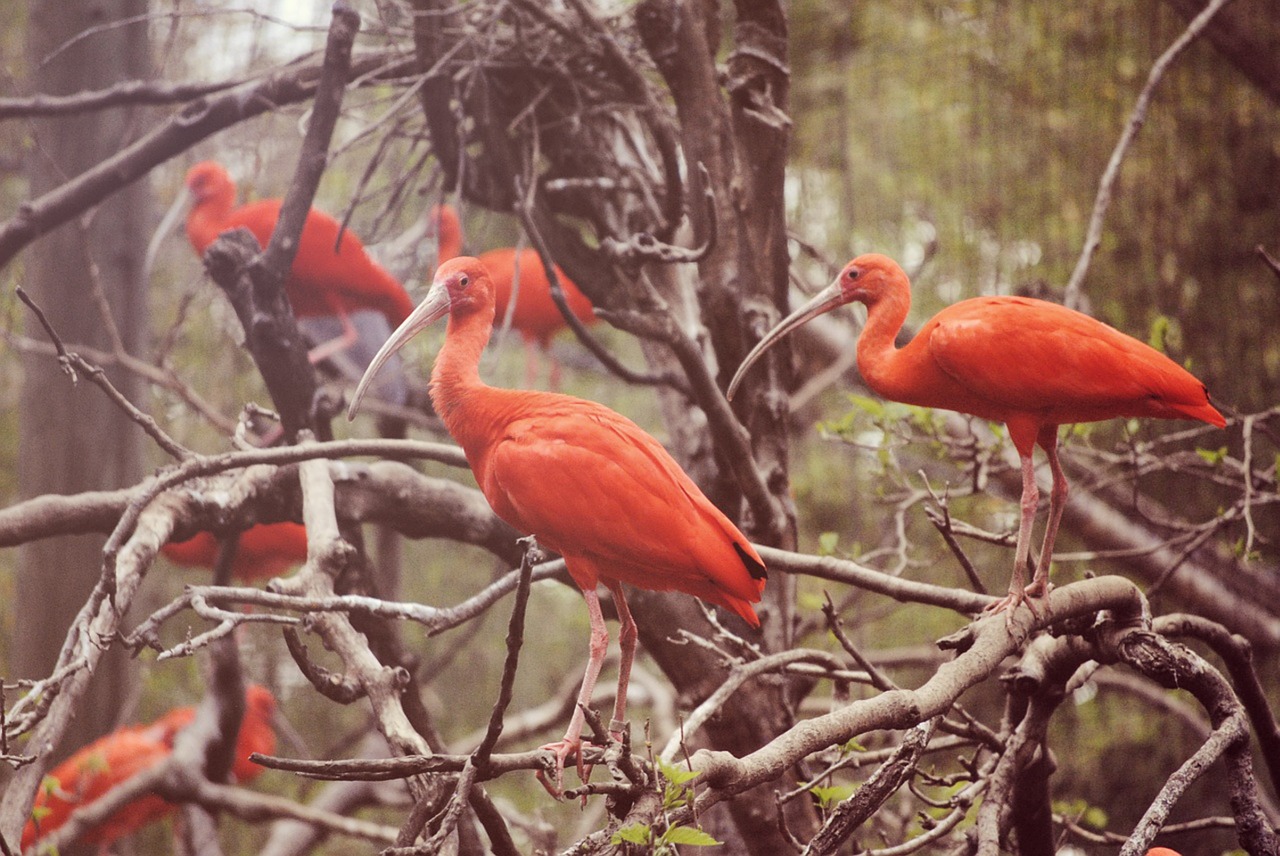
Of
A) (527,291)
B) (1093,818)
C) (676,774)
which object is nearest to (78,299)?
(527,291)

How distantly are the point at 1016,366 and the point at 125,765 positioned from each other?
9.11 feet

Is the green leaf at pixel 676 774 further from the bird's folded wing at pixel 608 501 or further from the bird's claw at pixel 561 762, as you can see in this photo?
the bird's folded wing at pixel 608 501

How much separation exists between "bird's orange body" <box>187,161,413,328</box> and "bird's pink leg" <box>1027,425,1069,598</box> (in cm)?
132

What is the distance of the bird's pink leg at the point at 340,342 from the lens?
2.66 meters

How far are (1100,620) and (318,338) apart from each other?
1.73m

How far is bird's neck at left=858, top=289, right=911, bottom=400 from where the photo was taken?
67.8 inches

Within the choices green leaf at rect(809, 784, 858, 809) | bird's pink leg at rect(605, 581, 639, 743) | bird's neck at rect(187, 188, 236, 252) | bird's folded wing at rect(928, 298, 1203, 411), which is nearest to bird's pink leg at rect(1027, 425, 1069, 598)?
bird's folded wing at rect(928, 298, 1203, 411)

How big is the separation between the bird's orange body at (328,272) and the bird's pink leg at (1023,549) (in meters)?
1.31

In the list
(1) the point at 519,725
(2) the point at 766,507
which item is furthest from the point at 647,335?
(1) the point at 519,725

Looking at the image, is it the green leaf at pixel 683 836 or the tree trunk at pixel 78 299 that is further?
the tree trunk at pixel 78 299

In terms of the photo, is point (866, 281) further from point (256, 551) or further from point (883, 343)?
point (256, 551)

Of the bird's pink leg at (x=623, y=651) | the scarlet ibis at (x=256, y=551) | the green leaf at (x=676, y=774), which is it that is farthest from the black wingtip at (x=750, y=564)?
the scarlet ibis at (x=256, y=551)

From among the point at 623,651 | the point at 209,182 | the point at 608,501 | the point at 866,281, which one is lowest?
the point at 623,651

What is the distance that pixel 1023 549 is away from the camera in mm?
1790
